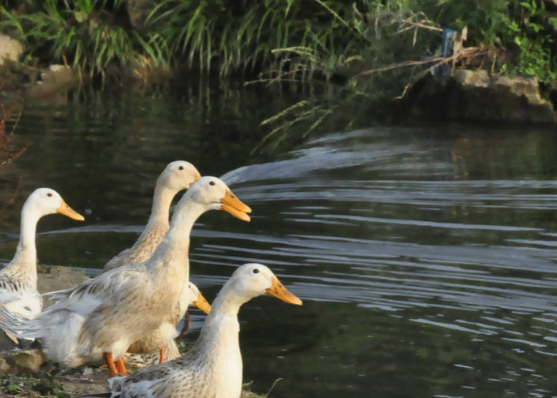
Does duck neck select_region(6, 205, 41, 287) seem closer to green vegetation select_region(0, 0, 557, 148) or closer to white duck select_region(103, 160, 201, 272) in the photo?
white duck select_region(103, 160, 201, 272)

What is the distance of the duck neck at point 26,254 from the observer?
6586 mm

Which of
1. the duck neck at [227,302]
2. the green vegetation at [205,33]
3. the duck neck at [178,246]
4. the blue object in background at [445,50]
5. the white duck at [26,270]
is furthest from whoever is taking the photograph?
the green vegetation at [205,33]

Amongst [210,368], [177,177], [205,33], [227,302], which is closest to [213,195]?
[227,302]

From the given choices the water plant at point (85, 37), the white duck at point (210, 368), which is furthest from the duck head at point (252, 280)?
the water plant at point (85, 37)

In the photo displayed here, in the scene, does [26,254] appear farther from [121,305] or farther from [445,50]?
[445,50]

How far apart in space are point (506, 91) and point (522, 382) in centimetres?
812

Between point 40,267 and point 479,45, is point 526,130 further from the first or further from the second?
point 40,267

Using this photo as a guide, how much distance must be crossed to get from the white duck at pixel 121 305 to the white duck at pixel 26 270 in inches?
12.1

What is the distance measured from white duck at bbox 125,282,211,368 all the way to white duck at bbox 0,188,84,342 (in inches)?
24.4

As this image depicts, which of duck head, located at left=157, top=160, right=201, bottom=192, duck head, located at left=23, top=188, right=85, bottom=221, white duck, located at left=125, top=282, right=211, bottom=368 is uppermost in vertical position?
duck head, located at left=157, top=160, right=201, bottom=192

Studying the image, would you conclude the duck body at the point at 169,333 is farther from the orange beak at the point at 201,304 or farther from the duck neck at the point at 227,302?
the duck neck at the point at 227,302

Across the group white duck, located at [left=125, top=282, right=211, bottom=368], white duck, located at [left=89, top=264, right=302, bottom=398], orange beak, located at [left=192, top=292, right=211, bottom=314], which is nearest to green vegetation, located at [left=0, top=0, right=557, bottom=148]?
orange beak, located at [left=192, top=292, right=211, bottom=314]

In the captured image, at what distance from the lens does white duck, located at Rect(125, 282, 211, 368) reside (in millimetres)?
6035

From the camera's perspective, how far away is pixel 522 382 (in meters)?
6.34
